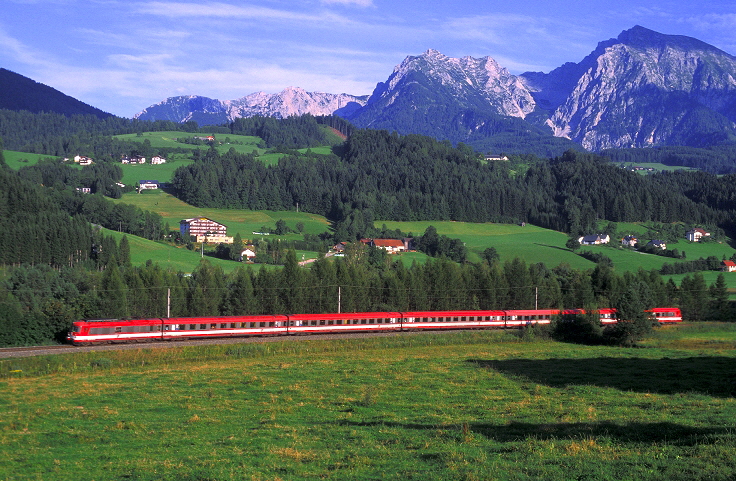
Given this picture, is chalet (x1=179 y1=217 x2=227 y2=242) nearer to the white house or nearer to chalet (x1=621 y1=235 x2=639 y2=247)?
the white house

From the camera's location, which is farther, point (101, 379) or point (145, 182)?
point (145, 182)

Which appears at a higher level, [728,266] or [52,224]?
[52,224]

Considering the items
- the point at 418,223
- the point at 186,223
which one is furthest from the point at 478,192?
the point at 186,223

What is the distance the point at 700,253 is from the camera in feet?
482

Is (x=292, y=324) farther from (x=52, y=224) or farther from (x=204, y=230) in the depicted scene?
(x=204, y=230)

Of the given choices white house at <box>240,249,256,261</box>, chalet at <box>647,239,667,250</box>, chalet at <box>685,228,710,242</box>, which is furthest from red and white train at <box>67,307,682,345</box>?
chalet at <box>685,228,710,242</box>

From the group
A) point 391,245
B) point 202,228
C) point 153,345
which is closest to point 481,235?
point 391,245

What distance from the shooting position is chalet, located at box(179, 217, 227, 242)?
139 meters

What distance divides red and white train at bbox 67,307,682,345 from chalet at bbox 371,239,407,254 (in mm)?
60506

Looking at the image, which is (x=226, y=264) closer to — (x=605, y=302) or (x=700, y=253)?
(x=605, y=302)

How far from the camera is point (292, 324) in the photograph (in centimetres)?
6188

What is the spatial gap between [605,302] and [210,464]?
2721 inches

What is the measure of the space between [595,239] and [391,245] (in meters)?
47.9

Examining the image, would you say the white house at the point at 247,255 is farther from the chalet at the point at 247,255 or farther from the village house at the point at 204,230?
the village house at the point at 204,230
